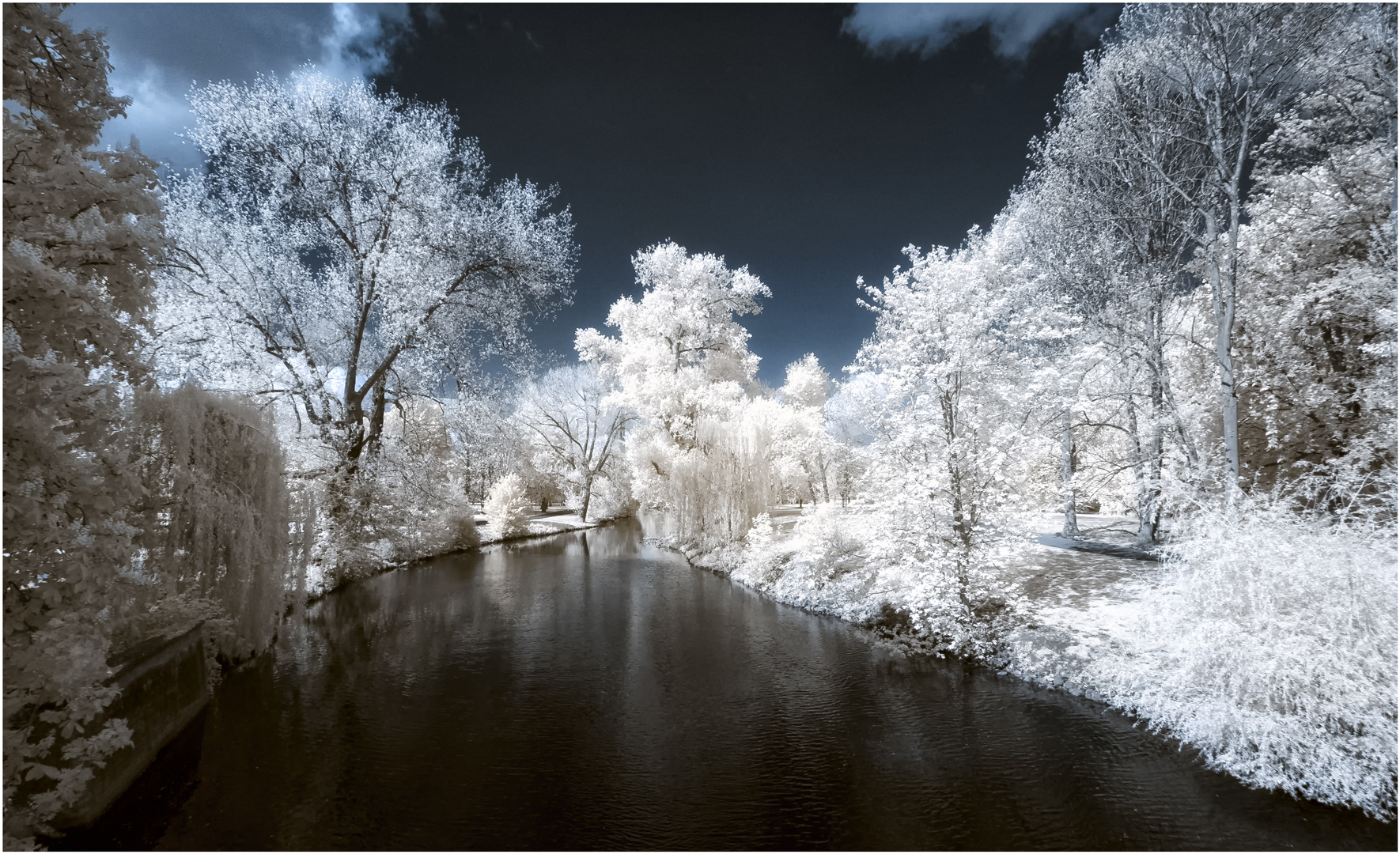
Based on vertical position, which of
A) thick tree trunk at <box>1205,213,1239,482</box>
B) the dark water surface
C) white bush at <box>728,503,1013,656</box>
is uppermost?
thick tree trunk at <box>1205,213,1239,482</box>

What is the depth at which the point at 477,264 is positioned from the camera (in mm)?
13367

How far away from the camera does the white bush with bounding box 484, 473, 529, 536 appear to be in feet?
75.5

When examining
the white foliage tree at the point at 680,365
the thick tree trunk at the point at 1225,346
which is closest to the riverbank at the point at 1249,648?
the thick tree trunk at the point at 1225,346

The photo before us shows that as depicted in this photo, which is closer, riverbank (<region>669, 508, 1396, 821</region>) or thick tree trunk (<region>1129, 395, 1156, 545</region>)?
riverbank (<region>669, 508, 1396, 821</region>)

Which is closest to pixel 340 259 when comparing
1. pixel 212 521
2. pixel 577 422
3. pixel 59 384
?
pixel 212 521

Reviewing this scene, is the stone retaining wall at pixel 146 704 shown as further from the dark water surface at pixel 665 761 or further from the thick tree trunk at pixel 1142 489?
the thick tree trunk at pixel 1142 489

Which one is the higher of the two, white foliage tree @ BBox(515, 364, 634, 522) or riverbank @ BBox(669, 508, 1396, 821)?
white foliage tree @ BBox(515, 364, 634, 522)

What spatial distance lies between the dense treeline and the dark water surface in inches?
35.0

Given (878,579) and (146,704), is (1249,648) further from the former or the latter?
(146,704)

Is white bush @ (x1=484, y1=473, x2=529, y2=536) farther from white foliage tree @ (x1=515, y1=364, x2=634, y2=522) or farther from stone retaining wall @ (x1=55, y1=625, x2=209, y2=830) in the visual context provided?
stone retaining wall @ (x1=55, y1=625, x2=209, y2=830)

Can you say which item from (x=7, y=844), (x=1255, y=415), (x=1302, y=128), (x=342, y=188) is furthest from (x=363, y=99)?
(x=1255, y=415)

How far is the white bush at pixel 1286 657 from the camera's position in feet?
14.6

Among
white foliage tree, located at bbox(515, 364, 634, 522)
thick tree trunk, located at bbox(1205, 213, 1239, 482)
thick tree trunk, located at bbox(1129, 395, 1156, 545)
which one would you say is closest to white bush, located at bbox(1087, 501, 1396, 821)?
thick tree trunk, located at bbox(1205, 213, 1239, 482)

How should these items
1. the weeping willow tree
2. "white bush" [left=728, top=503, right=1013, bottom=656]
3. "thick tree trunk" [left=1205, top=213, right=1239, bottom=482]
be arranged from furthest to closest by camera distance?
"white bush" [left=728, top=503, right=1013, bottom=656] < "thick tree trunk" [left=1205, top=213, right=1239, bottom=482] < the weeping willow tree
